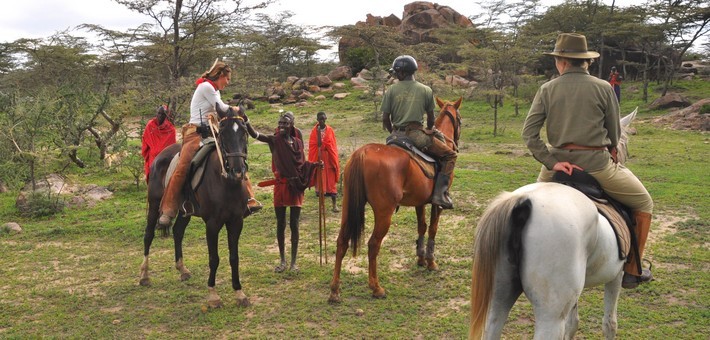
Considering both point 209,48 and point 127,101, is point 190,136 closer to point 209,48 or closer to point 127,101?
point 127,101

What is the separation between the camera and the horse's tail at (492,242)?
292 centimetres

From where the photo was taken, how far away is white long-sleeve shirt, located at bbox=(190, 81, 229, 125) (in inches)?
211

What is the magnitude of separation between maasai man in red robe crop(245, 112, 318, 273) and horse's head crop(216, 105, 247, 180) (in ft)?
3.30

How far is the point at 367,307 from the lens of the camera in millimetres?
5301

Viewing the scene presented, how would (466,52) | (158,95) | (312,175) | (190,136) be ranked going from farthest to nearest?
1. (466,52)
2. (158,95)
3. (312,175)
4. (190,136)

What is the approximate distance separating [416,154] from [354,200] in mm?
911

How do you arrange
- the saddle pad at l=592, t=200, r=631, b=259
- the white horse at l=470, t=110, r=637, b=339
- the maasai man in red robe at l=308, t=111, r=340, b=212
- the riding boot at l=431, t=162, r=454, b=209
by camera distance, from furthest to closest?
1. the maasai man in red robe at l=308, t=111, r=340, b=212
2. the riding boot at l=431, t=162, r=454, b=209
3. the saddle pad at l=592, t=200, r=631, b=259
4. the white horse at l=470, t=110, r=637, b=339

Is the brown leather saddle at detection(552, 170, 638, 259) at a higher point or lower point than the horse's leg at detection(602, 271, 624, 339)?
higher

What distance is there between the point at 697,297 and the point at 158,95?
13641 millimetres

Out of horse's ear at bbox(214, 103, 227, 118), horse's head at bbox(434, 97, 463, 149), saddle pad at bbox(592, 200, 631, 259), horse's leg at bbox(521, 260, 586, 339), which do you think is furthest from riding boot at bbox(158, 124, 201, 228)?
saddle pad at bbox(592, 200, 631, 259)

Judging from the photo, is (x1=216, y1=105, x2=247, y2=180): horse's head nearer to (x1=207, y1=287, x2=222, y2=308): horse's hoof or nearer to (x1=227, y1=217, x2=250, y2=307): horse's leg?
(x1=227, y1=217, x2=250, y2=307): horse's leg

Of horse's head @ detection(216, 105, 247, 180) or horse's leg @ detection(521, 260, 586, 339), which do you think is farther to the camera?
horse's head @ detection(216, 105, 247, 180)

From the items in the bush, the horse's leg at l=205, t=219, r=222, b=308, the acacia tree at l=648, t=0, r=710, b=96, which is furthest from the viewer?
the acacia tree at l=648, t=0, r=710, b=96

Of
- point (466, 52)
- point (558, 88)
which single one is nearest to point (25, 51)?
point (466, 52)
